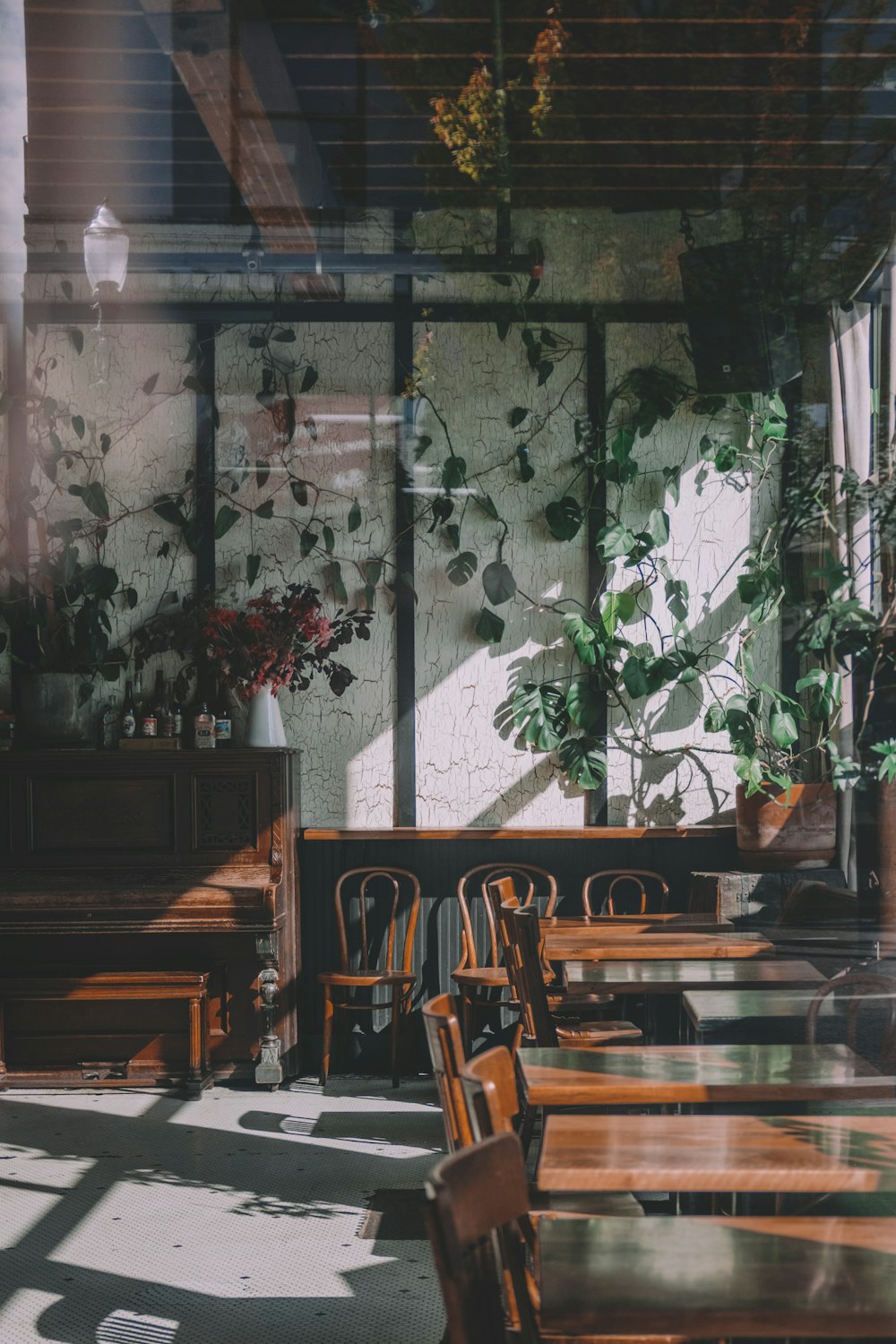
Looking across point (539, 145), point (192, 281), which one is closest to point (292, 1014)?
point (192, 281)

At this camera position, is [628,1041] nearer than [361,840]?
Yes

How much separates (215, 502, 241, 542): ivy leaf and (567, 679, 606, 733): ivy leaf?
1.88 m

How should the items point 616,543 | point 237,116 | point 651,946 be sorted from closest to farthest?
1. point 651,946
2. point 237,116
3. point 616,543

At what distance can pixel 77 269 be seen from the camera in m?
6.61

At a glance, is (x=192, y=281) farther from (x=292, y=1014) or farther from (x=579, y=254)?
(x=292, y=1014)

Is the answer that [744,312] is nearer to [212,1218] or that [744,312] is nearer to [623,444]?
[623,444]

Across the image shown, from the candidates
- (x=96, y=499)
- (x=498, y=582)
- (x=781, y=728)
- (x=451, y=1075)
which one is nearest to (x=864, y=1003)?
(x=451, y=1075)

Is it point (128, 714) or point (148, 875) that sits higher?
point (128, 714)

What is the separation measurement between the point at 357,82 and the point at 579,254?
6.09 ft

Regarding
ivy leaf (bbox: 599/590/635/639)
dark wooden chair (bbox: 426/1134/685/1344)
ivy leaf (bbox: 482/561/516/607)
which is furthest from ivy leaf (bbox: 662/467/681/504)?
dark wooden chair (bbox: 426/1134/685/1344)

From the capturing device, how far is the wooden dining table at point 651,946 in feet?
14.5

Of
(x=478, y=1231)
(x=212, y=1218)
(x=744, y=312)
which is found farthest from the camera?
(x=744, y=312)

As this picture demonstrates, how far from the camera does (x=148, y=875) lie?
5988 millimetres

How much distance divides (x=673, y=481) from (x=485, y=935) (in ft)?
7.85
